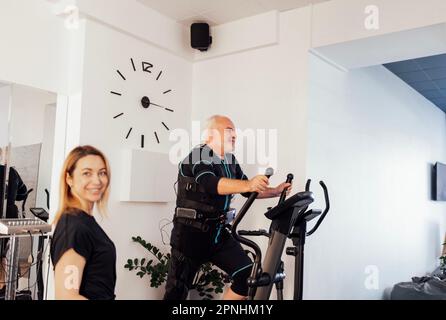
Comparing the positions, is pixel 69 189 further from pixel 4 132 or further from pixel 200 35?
pixel 200 35

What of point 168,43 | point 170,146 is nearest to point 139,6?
point 168,43

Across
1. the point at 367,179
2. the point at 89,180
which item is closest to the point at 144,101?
the point at 89,180

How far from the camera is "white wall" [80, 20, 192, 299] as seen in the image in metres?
3.35

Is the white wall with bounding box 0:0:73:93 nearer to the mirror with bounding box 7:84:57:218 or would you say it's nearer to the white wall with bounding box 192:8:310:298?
the mirror with bounding box 7:84:57:218

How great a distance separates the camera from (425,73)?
538cm

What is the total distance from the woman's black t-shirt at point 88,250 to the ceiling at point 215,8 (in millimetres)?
2479

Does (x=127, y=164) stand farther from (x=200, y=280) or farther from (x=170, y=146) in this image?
(x=200, y=280)

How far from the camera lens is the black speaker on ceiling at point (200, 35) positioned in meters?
4.05

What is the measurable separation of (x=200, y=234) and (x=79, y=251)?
126cm

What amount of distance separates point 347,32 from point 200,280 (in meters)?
2.32

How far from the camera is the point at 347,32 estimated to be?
350 cm

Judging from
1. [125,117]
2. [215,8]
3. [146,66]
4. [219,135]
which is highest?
[215,8]

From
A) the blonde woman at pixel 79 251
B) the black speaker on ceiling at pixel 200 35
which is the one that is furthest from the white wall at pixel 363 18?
the blonde woman at pixel 79 251

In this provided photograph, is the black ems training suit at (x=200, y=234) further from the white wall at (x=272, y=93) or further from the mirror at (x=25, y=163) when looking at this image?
the mirror at (x=25, y=163)
